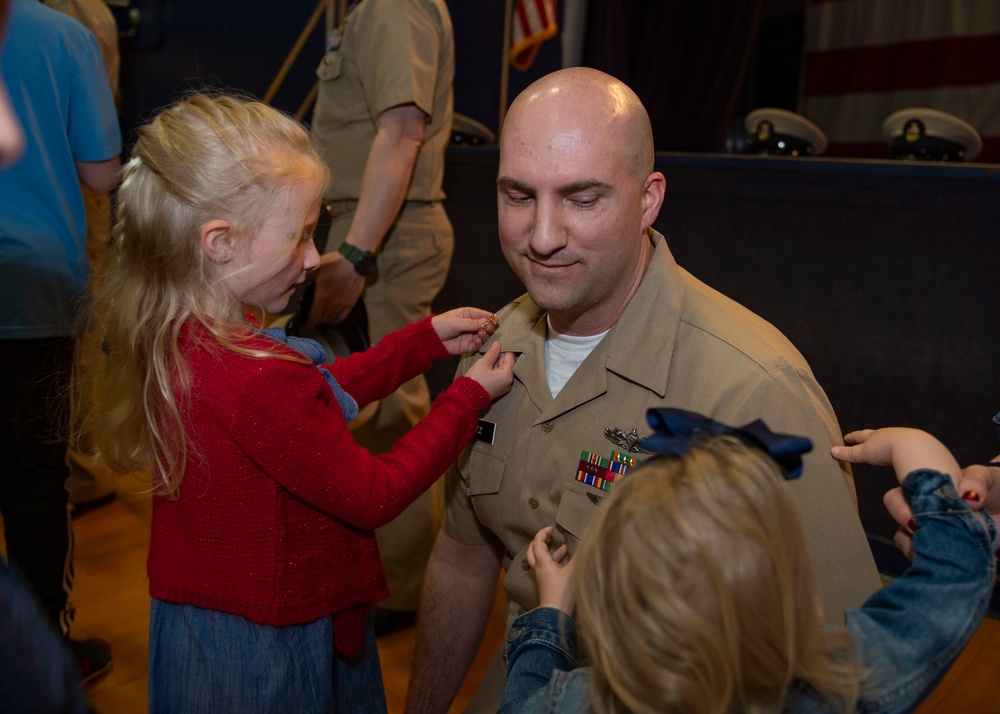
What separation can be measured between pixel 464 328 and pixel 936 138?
230cm

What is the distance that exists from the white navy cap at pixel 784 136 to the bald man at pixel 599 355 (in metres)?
2.34

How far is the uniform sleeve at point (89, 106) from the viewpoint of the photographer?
1856 mm

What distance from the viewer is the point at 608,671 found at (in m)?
0.85

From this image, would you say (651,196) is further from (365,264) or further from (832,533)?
(365,264)

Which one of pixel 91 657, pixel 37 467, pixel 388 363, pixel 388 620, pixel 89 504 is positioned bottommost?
pixel 89 504

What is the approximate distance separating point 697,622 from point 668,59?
4970 mm

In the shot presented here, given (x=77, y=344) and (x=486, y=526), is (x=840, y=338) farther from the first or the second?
(x=77, y=344)

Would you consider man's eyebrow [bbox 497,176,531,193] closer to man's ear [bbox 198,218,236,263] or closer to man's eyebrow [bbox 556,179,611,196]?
man's eyebrow [bbox 556,179,611,196]

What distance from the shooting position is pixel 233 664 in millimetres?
1269

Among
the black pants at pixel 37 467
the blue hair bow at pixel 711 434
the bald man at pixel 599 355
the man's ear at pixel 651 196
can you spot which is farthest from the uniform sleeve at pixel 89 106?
the blue hair bow at pixel 711 434

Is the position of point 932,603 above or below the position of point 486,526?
above

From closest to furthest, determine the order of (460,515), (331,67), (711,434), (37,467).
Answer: (711,434) → (460,515) → (37,467) → (331,67)

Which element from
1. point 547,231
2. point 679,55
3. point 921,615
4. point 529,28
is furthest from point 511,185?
point 679,55

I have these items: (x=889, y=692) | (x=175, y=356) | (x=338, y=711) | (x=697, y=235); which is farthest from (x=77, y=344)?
(x=697, y=235)
